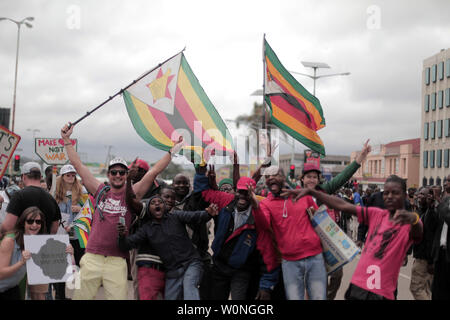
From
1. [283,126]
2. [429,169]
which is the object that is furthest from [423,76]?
[283,126]

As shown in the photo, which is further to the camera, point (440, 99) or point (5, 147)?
point (440, 99)

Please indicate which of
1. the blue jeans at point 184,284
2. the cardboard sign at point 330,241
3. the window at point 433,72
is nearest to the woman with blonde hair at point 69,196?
the blue jeans at point 184,284

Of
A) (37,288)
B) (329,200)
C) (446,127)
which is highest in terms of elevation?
(446,127)

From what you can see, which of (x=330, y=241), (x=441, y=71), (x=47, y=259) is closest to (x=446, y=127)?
(x=441, y=71)

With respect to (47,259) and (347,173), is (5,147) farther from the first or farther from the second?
(347,173)

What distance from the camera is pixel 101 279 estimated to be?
16.8 ft

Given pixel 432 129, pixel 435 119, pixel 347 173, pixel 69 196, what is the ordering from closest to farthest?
pixel 347 173, pixel 69 196, pixel 435 119, pixel 432 129

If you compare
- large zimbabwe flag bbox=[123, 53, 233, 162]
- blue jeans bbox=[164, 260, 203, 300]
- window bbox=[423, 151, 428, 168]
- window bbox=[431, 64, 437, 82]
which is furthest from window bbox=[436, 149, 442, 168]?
blue jeans bbox=[164, 260, 203, 300]

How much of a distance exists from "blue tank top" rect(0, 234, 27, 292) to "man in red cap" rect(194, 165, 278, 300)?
191cm

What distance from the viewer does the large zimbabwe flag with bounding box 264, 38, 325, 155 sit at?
291 inches

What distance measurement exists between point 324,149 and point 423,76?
50.2 meters

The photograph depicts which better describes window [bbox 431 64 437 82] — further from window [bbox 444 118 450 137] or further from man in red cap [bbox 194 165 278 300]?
man in red cap [bbox 194 165 278 300]

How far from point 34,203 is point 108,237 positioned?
96cm
